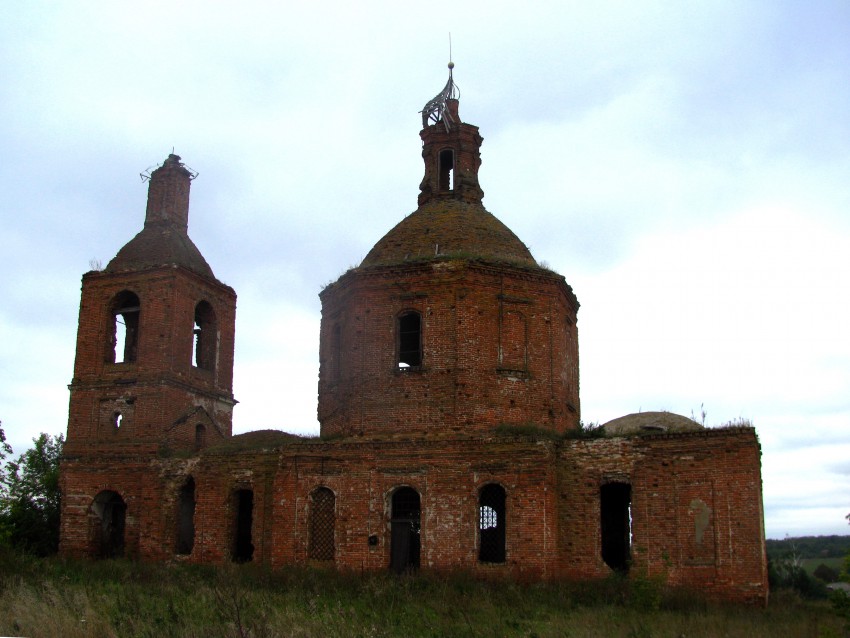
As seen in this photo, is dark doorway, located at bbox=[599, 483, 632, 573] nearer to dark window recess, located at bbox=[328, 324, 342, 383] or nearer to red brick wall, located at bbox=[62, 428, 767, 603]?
red brick wall, located at bbox=[62, 428, 767, 603]

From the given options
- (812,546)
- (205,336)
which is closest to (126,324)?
(205,336)

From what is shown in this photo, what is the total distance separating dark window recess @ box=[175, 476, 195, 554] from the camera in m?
19.5

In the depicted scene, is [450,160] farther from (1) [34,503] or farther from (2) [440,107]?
(1) [34,503]

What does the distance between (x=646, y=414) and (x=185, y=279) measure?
1176cm

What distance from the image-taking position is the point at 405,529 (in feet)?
56.2

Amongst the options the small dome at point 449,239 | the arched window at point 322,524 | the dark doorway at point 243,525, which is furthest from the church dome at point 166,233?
the arched window at point 322,524

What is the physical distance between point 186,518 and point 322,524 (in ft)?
13.9

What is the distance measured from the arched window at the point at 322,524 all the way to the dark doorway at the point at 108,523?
5436 millimetres

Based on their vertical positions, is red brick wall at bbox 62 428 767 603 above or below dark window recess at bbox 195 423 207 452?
below

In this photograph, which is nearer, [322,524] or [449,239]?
[322,524]

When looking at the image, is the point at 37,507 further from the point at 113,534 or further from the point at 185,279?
the point at 185,279

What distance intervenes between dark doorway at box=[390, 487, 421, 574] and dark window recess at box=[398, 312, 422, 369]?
2.86 meters

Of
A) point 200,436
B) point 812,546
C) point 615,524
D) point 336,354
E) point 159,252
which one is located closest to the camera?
point 615,524

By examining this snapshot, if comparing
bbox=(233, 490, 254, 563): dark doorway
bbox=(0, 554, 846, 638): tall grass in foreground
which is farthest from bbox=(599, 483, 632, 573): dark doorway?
bbox=(233, 490, 254, 563): dark doorway
